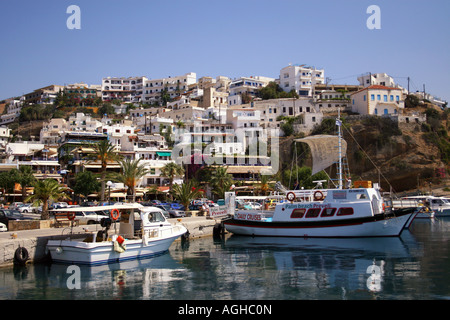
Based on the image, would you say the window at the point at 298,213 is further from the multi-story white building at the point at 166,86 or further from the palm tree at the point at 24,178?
the multi-story white building at the point at 166,86

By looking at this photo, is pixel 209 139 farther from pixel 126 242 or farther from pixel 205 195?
pixel 126 242

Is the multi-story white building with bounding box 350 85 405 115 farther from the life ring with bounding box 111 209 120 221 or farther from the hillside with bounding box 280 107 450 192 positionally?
the life ring with bounding box 111 209 120 221

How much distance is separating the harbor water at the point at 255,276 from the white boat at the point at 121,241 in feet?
1.75

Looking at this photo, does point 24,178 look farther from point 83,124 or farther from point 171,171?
point 83,124

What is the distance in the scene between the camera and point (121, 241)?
21.3 meters

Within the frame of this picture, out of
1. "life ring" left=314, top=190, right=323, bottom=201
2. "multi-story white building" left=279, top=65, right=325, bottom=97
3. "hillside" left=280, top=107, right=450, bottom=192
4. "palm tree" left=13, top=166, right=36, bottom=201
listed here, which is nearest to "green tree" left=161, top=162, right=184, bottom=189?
"palm tree" left=13, top=166, right=36, bottom=201

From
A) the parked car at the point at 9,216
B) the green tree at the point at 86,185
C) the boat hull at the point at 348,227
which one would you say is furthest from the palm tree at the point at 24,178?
the boat hull at the point at 348,227

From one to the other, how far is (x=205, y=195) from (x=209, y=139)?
16.2 meters

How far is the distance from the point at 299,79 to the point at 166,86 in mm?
48298

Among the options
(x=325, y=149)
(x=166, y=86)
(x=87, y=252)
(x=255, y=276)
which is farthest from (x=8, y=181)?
(x=166, y=86)

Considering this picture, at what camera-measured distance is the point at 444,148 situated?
240 ft

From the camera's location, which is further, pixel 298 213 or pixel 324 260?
pixel 298 213

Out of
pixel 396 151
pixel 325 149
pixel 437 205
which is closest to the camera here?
pixel 325 149
